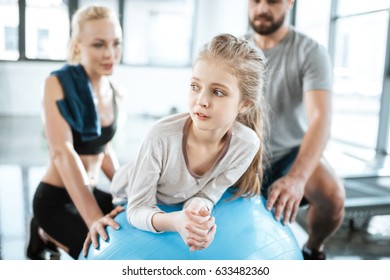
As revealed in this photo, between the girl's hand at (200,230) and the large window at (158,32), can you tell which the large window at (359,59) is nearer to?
the girl's hand at (200,230)

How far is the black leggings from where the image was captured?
3.81 ft

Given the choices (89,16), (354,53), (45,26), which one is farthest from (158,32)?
(89,16)

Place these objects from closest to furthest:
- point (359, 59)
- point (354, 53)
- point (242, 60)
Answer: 1. point (242, 60)
2. point (359, 59)
3. point (354, 53)

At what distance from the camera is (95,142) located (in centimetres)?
126

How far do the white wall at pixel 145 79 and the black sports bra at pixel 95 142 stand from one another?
2939 millimetres

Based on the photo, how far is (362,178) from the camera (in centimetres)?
205

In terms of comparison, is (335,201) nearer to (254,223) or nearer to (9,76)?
(254,223)

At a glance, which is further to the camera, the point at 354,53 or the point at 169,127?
the point at 354,53

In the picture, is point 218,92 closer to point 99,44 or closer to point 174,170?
point 174,170

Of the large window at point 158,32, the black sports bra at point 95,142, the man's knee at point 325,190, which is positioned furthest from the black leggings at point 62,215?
the large window at point 158,32

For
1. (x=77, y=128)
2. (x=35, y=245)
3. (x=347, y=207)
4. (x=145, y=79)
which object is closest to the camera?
(x=77, y=128)

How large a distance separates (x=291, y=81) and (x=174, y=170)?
0.69m

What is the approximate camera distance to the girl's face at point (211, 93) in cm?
78
